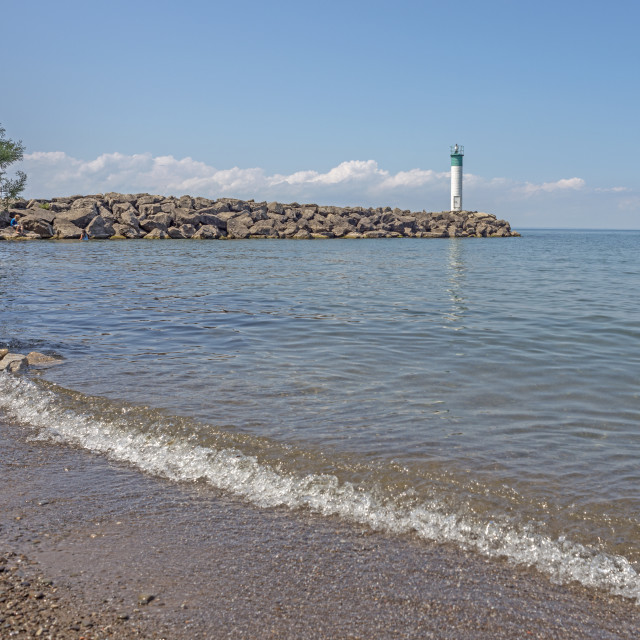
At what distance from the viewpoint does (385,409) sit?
21.5ft

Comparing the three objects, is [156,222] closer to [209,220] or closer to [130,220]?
[130,220]

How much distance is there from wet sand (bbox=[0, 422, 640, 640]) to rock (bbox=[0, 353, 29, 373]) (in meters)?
4.33

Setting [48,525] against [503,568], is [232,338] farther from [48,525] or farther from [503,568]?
[503,568]

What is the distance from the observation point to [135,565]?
338cm

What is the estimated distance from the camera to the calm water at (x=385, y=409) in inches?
168

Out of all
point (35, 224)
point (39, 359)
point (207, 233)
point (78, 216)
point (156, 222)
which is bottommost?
point (39, 359)

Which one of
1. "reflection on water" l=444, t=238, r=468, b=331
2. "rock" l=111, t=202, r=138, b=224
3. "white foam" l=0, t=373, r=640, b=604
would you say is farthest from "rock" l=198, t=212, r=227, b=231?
"white foam" l=0, t=373, r=640, b=604

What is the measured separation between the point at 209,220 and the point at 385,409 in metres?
55.9

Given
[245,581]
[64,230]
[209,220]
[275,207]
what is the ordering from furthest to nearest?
[275,207] < [209,220] < [64,230] < [245,581]

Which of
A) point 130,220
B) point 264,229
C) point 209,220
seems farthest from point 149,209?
point 264,229

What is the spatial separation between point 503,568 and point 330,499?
137 centimetres

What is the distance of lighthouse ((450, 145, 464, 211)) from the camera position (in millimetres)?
80431

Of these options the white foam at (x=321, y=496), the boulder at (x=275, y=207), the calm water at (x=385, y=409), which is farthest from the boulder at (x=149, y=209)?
the white foam at (x=321, y=496)

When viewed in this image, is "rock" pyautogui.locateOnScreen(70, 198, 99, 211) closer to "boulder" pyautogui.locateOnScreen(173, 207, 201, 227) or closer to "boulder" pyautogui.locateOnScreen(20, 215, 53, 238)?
"boulder" pyautogui.locateOnScreen(20, 215, 53, 238)
